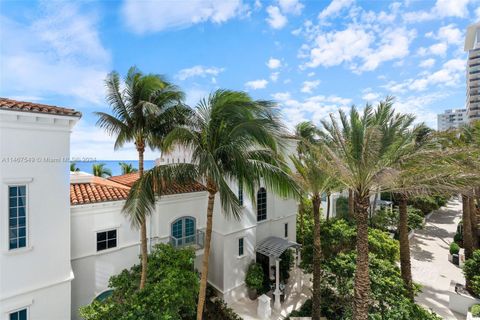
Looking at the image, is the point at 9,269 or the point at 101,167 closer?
the point at 9,269

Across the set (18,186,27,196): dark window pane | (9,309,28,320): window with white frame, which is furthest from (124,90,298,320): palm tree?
(9,309,28,320): window with white frame

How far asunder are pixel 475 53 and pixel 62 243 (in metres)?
133

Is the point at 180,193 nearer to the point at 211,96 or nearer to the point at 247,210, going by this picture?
the point at 247,210

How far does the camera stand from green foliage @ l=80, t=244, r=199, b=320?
8.17 meters

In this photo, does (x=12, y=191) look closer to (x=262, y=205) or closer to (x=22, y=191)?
(x=22, y=191)

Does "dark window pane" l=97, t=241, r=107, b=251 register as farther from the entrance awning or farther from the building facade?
the entrance awning

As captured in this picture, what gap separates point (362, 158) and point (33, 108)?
11943mm

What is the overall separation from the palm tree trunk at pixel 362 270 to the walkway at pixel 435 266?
9252mm

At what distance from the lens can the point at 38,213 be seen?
28.3 ft

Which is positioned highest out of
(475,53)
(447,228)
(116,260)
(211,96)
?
(475,53)

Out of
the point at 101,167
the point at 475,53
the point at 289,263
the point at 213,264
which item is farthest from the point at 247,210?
the point at 475,53

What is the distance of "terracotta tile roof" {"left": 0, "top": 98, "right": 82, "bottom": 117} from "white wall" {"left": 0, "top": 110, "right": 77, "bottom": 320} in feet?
0.55

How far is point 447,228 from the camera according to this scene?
31016mm

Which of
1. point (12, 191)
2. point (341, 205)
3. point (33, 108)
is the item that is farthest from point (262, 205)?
point (341, 205)
